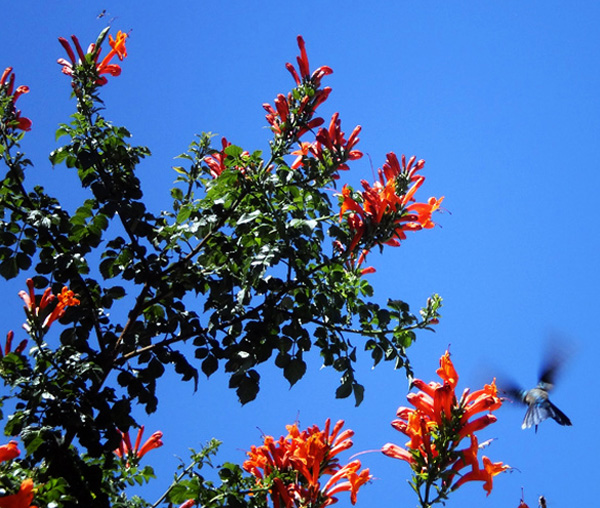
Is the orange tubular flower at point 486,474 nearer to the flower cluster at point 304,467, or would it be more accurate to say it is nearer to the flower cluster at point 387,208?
the flower cluster at point 304,467

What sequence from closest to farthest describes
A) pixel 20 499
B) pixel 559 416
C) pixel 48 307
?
pixel 20 499
pixel 48 307
pixel 559 416

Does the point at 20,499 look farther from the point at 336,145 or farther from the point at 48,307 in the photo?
the point at 336,145

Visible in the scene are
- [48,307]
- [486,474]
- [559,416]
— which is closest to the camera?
[486,474]

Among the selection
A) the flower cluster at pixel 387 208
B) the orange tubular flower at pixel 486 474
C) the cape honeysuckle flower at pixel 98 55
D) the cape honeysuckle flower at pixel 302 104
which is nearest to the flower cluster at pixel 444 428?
the orange tubular flower at pixel 486 474

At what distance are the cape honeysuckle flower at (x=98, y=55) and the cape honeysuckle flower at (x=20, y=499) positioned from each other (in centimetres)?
219

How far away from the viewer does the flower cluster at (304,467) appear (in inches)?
125

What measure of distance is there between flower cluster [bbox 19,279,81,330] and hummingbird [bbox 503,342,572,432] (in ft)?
7.46

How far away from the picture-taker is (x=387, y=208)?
11.8 feet

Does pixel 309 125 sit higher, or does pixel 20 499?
pixel 309 125

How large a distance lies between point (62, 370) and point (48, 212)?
0.92m

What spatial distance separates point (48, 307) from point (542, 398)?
103 inches

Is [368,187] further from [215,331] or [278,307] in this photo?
[215,331]

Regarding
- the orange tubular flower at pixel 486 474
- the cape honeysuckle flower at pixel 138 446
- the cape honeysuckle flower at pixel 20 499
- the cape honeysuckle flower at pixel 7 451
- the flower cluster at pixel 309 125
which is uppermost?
the flower cluster at pixel 309 125

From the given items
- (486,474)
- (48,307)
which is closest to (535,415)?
(486,474)
